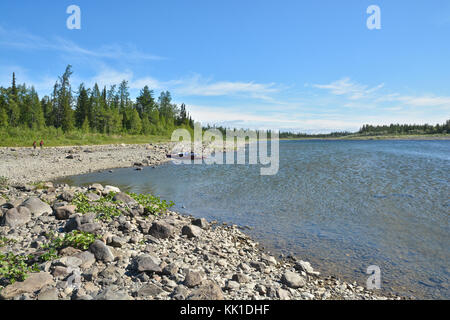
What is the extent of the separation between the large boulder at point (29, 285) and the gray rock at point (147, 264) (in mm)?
1778

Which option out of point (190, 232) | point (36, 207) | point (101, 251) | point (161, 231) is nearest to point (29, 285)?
point (101, 251)

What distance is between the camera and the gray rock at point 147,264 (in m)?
6.04

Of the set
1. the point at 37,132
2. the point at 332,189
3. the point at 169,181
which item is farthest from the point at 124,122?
the point at 332,189

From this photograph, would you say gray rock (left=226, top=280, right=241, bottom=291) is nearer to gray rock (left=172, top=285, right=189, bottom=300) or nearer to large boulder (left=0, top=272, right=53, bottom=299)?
gray rock (left=172, top=285, right=189, bottom=300)

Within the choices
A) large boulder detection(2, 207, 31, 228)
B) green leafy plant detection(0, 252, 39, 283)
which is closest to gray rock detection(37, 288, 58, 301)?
green leafy plant detection(0, 252, 39, 283)

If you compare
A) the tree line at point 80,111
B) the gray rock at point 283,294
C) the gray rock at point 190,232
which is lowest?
the gray rock at point 283,294

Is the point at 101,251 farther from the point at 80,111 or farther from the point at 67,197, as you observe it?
the point at 80,111

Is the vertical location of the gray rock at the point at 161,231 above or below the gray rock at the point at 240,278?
above

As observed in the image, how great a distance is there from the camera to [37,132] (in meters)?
52.3

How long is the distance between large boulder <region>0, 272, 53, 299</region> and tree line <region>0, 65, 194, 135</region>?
212ft

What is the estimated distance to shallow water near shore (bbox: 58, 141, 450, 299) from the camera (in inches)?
322

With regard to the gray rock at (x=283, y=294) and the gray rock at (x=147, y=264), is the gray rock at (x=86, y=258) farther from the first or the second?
the gray rock at (x=283, y=294)

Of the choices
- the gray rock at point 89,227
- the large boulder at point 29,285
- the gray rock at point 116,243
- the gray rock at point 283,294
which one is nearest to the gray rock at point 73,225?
the gray rock at point 89,227

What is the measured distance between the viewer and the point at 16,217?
29.3 feet
